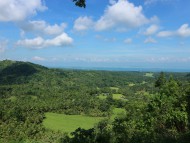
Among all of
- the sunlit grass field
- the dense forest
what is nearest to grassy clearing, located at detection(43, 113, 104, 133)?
the sunlit grass field

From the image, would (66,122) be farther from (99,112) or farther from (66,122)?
(99,112)

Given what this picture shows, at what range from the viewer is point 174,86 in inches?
1518

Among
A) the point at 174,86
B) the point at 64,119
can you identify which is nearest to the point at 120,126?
the point at 174,86

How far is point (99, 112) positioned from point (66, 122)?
20037 mm

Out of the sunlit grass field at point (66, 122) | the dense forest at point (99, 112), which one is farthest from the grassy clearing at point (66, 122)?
the dense forest at point (99, 112)

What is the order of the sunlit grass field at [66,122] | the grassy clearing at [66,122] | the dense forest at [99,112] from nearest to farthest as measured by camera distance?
the dense forest at [99,112] → the sunlit grass field at [66,122] → the grassy clearing at [66,122]

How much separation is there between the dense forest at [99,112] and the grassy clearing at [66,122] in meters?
2.57

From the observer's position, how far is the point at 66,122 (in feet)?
285

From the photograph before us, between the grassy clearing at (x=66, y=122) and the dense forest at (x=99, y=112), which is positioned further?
the grassy clearing at (x=66, y=122)

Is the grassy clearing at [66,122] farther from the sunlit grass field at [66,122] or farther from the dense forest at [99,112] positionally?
the dense forest at [99,112]

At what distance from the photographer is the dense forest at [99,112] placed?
20.0 metres

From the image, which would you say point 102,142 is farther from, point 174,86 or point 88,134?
point 174,86

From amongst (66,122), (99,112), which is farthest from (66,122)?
(99,112)

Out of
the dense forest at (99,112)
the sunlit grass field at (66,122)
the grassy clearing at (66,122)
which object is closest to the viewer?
the dense forest at (99,112)
